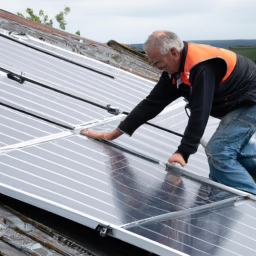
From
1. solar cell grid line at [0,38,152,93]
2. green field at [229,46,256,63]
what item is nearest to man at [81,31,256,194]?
solar cell grid line at [0,38,152,93]

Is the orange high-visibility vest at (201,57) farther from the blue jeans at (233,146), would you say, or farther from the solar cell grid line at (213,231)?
the solar cell grid line at (213,231)

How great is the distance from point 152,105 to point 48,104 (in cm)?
114

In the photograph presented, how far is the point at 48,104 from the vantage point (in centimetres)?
435

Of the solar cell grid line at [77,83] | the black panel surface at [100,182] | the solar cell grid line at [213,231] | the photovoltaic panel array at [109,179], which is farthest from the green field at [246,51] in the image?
the solar cell grid line at [213,231]

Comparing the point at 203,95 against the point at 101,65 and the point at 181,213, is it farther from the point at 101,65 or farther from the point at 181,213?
the point at 101,65

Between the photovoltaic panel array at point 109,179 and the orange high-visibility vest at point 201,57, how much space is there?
85 cm

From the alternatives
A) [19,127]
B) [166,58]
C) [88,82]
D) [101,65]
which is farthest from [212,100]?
[101,65]

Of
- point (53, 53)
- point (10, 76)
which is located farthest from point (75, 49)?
point (10, 76)

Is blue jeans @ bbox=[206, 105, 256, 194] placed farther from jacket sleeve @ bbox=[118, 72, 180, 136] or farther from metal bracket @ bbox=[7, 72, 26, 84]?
metal bracket @ bbox=[7, 72, 26, 84]

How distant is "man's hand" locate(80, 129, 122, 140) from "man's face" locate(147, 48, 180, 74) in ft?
2.72

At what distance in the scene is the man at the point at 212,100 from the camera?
3.26 meters

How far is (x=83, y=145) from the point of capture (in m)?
3.62

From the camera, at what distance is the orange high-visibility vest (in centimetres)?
326

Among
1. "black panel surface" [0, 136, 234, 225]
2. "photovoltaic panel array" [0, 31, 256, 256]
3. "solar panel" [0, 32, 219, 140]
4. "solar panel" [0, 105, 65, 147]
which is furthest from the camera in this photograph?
"solar panel" [0, 32, 219, 140]
